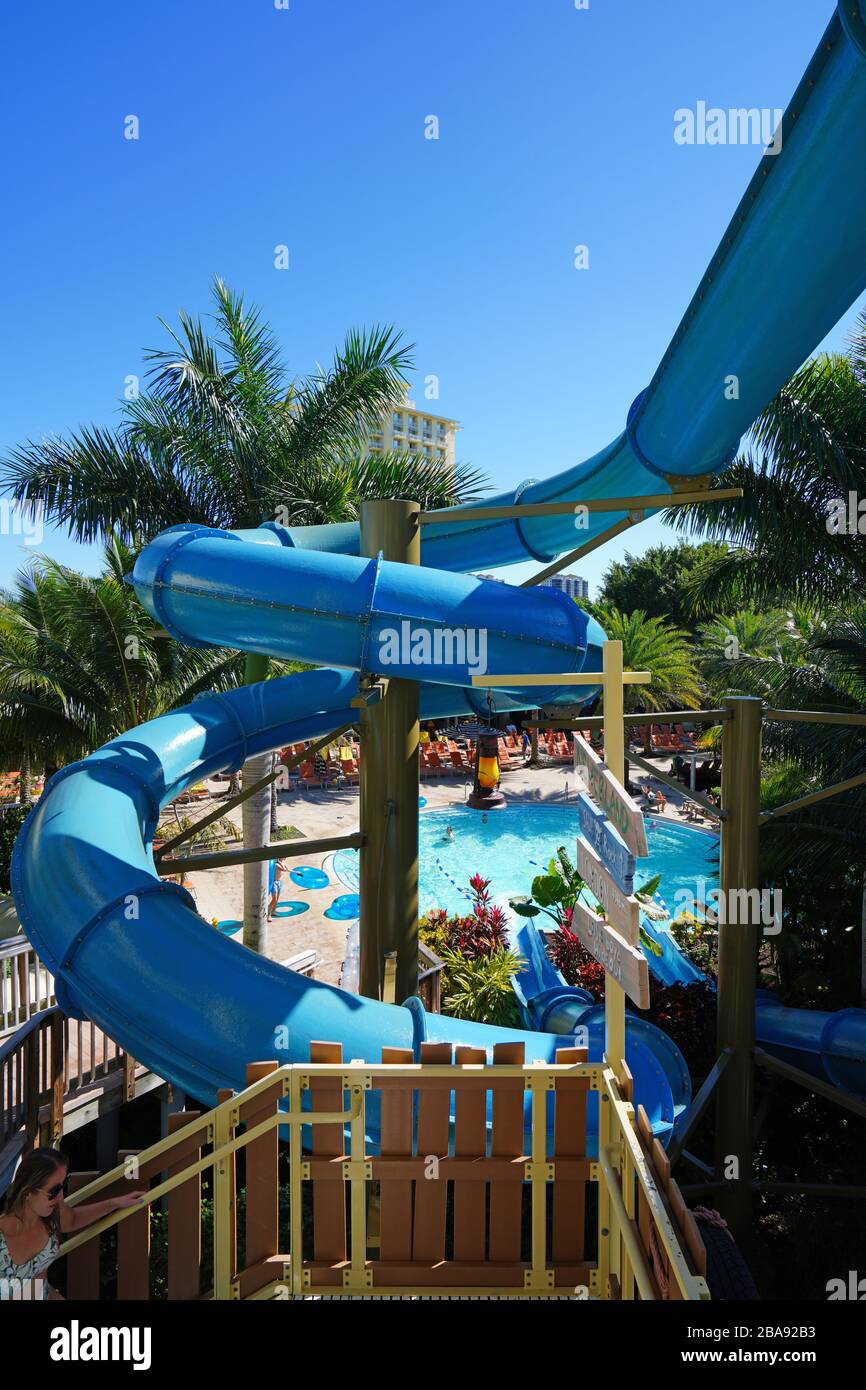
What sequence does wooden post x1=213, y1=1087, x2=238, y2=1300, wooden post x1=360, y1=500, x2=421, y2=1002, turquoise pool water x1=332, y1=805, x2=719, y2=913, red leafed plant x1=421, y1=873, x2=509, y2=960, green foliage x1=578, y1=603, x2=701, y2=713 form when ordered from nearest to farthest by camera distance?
1. wooden post x1=213, y1=1087, x2=238, y2=1300
2. wooden post x1=360, y1=500, x2=421, y2=1002
3. red leafed plant x1=421, y1=873, x2=509, y2=960
4. turquoise pool water x1=332, y1=805, x2=719, y2=913
5. green foliage x1=578, y1=603, x2=701, y2=713

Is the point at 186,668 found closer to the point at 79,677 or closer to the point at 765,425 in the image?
the point at 79,677

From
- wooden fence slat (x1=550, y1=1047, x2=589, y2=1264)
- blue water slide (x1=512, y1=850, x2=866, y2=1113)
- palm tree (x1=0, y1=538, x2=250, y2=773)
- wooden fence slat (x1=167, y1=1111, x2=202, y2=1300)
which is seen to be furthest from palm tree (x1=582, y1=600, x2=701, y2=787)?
wooden fence slat (x1=167, y1=1111, x2=202, y2=1300)

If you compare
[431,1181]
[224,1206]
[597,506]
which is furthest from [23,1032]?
[597,506]

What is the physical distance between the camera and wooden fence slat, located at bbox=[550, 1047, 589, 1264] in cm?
335

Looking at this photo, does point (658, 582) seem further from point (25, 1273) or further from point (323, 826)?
point (25, 1273)

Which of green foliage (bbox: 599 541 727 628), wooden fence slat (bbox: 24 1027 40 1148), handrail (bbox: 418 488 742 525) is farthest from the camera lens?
green foliage (bbox: 599 541 727 628)

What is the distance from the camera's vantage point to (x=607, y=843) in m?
3.08

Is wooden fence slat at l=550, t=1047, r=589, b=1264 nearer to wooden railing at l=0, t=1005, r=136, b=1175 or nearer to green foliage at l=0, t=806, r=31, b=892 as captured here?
wooden railing at l=0, t=1005, r=136, b=1175

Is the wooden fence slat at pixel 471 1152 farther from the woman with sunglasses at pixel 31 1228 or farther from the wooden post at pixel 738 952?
the wooden post at pixel 738 952

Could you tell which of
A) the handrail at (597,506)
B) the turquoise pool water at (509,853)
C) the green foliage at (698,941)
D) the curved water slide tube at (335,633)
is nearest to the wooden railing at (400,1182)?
the curved water slide tube at (335,633)

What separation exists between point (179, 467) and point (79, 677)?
308cm

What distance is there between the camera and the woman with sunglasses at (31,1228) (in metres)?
3.06

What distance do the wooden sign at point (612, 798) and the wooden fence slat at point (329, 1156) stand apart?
55.4 inches

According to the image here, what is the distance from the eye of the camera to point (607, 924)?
3.24 metres
